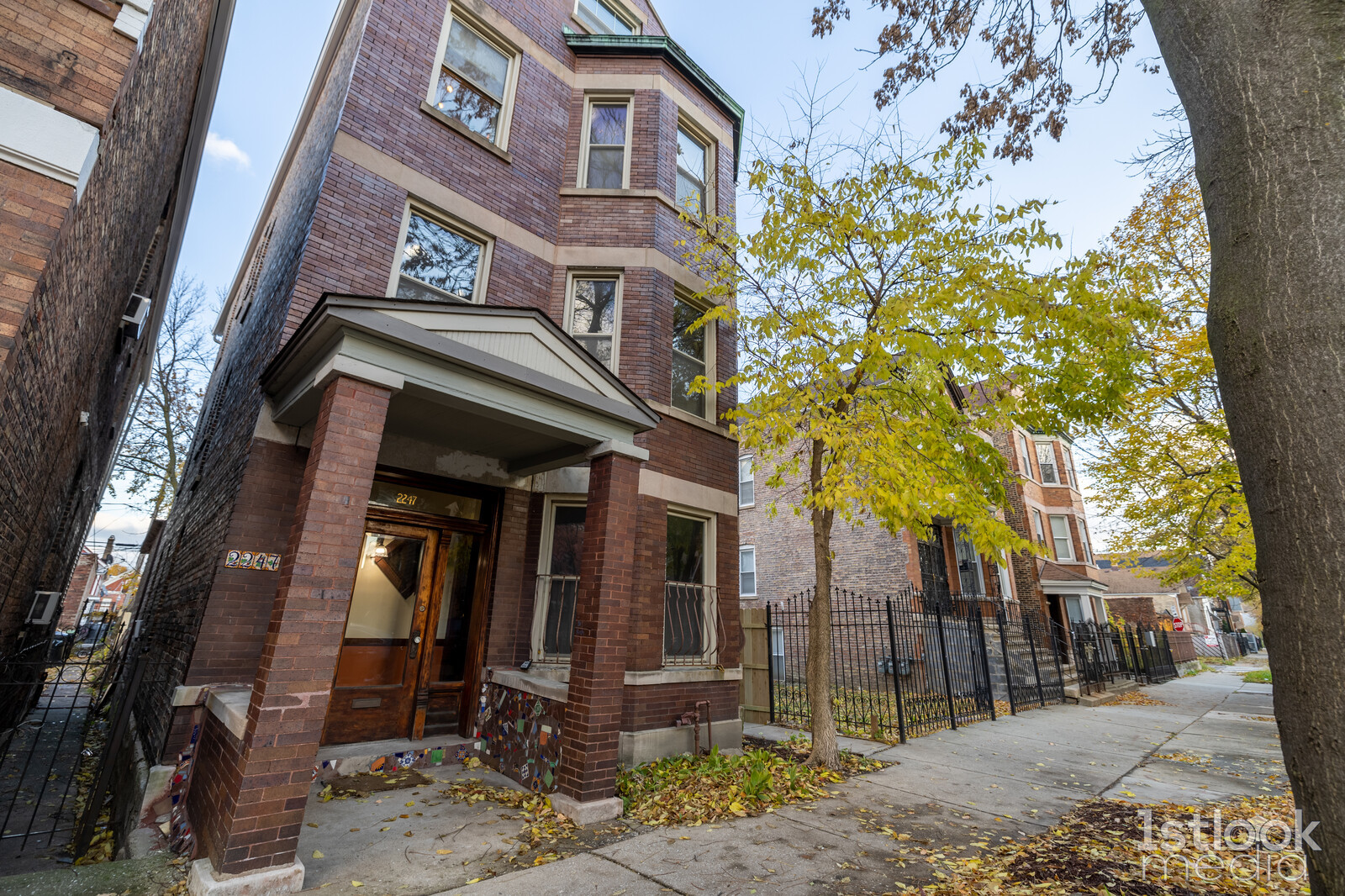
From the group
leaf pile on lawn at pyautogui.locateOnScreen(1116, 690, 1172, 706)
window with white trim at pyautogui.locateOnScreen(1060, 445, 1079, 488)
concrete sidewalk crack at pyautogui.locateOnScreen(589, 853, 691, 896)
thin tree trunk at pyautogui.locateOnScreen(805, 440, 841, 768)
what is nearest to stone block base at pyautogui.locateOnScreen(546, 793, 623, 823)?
concrete sidewalk crack at pyautogui.locateOnScreen(589, 853, 691, 896)

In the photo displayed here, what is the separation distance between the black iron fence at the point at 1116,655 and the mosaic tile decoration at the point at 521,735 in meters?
14.8

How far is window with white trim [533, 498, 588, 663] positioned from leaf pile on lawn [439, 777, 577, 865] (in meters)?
1.58

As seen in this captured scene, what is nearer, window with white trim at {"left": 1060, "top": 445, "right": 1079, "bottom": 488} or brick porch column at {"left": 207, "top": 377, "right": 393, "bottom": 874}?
brick porch column at {"left": 207, "top": 377, "right": 393, "bottom": 874}

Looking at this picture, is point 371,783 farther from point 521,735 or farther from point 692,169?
point 692,169

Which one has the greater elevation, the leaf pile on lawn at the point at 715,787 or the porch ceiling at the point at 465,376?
the porch ceiling at the point at 465,376

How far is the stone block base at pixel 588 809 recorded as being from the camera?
4.78 m

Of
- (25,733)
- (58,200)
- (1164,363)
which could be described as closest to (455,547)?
(58,200)

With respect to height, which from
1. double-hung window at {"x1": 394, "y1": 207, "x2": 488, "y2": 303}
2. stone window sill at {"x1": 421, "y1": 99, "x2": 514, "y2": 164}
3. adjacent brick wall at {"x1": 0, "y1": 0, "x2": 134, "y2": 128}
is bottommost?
adjacent brick wall at {"x1": 0, "y1": 0, "x2": 134, "y2": 128}

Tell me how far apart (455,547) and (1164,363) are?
1314 centimetres

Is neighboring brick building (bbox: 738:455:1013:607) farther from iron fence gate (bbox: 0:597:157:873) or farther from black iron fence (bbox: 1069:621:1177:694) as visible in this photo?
iron fence gate (bbox: 0:597:157:873)

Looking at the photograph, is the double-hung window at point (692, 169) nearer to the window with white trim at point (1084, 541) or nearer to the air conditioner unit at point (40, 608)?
the air conditioner unit at point (40, 608)

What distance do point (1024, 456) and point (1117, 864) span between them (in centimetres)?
2326

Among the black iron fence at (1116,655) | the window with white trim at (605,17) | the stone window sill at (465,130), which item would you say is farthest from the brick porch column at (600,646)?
the black iron fence at (1116,655)

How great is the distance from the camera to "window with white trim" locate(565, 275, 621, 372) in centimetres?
832
